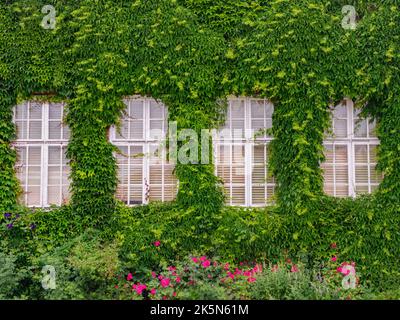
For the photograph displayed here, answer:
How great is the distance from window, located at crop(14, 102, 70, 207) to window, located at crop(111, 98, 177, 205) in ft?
3.23

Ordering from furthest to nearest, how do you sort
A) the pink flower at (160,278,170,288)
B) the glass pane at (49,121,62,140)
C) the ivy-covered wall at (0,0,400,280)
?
the glass pane at (49,121,62,140) < the ivy-covered wall at (0,0,400,280) < the pink flower at (160,278,170,288)

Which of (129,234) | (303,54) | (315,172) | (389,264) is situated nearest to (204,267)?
(129,234)

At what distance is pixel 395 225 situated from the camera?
9.52 metres

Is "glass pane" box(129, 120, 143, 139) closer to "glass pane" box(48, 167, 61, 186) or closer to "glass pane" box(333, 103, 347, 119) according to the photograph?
"glass pane" box(48, 167, 61, 186)

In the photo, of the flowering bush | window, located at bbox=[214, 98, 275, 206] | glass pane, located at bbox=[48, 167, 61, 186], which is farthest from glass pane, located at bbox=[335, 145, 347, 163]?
glass pane, located at bbox=[48, 167, 61, 186]

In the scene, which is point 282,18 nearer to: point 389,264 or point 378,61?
point 378,61

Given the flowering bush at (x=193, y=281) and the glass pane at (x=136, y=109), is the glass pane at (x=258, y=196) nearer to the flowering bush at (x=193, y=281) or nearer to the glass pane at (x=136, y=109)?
the flowering bush at (x=193, y=281)

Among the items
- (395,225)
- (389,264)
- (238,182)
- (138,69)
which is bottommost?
(389,264)

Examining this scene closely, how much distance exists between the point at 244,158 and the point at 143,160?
5.89 ft

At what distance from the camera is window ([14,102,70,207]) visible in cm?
1001

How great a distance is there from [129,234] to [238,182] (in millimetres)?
2113

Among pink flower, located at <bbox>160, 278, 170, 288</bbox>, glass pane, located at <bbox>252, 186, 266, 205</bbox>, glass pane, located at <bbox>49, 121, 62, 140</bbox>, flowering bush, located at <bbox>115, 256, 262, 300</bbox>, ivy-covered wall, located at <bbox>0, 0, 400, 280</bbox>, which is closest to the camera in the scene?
flowering bush, located at <bbox>115, 256, 262, 300</bbox>

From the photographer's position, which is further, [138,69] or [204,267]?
[138,69]

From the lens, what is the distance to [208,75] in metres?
9.82
